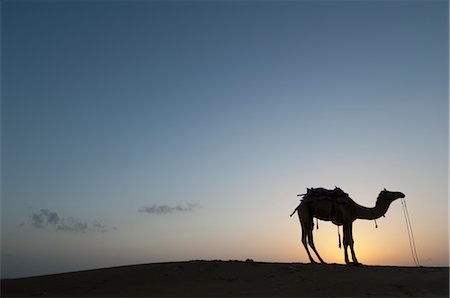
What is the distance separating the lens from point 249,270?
17.0m

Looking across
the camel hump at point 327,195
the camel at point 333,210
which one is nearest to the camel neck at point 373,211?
the camel at point 333,210

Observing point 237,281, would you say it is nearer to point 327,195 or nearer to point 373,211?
point 327,195

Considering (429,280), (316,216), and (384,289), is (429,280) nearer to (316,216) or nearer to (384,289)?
(384,289)

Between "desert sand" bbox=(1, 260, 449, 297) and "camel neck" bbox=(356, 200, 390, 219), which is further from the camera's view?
"camel neck" bbox=(356, 200, 390, 219)

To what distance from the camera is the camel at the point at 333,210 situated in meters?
20.9

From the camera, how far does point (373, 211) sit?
70.4ft

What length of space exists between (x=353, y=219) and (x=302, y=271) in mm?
5521

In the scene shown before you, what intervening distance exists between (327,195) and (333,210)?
0.68m

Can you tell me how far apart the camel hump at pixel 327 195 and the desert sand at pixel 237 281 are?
12.9 ft

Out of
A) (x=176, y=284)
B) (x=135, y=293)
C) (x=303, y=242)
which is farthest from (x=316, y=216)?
(x=135, y=293)

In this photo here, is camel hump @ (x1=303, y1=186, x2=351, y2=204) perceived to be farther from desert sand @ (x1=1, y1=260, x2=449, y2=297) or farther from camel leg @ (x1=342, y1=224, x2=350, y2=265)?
desert sand @ (x1=1, y1=260, x2=449, y2=297)

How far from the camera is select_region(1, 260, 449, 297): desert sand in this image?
1397 cm

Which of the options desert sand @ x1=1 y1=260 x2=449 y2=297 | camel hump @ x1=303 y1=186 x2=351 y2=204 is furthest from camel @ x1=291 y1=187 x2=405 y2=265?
desert sand @ x1=1 y1=260 x2=449 y2=297

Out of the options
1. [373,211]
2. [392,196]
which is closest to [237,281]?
[373,211]
